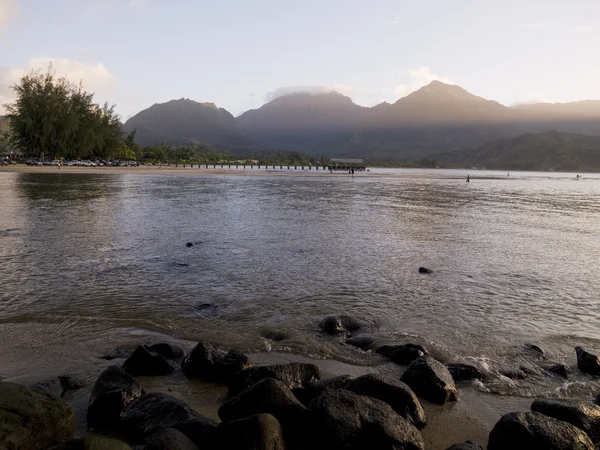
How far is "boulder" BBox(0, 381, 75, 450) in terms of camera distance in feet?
15.6

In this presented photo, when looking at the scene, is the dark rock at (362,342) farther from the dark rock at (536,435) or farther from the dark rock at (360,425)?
the dark rock at (536,435)

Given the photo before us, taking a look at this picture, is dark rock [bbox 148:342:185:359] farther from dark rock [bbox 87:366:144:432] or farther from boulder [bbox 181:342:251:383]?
dark rock [bbox 87:366:144:432]

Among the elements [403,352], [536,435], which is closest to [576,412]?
[536,435]

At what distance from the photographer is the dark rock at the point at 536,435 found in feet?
17.0

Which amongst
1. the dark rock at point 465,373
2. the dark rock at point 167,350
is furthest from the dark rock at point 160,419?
the dark rock at point 465,373

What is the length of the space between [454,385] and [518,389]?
4.37 feet

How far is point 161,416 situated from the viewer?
5.71m

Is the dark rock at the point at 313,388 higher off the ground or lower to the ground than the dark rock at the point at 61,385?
higher

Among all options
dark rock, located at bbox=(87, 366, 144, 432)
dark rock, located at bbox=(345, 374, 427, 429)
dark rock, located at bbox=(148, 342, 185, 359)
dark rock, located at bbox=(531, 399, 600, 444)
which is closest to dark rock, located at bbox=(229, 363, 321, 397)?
dark rock, located at bbox=(345, 374, 427, 429)

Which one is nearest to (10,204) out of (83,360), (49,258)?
(49,258)

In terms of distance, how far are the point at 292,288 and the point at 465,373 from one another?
662 cm

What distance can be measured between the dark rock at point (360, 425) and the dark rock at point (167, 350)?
11.9 feet

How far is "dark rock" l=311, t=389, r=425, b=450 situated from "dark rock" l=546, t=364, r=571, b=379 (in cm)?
422

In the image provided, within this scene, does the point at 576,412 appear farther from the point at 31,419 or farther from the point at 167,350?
the point at 31,419
